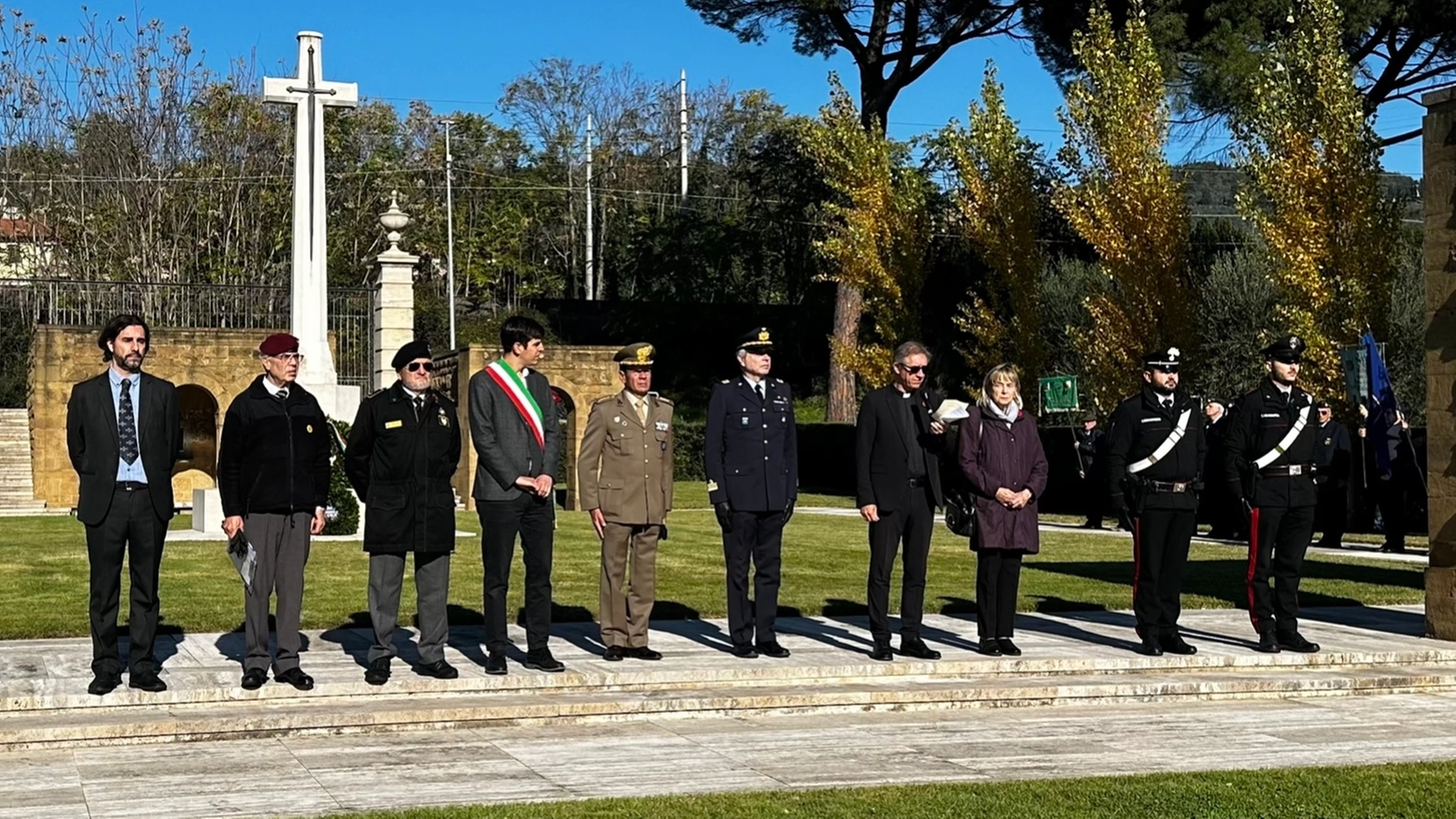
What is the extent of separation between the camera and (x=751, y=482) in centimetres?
1116

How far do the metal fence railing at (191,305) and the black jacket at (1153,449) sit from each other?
943 inches

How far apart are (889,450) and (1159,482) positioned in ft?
5.96

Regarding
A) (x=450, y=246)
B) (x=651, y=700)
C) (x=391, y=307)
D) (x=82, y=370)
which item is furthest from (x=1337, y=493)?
(x=450, y=246)

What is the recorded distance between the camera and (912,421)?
11289 millimetres

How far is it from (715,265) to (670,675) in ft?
163

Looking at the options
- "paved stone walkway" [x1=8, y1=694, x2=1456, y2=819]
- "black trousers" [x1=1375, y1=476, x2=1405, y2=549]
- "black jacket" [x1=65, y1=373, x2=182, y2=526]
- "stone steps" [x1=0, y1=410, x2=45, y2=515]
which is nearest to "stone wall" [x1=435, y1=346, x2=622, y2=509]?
"stone steps" [x1=0, y1=410, x2=45, y2=515]

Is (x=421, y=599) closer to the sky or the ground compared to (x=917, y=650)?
closer to the sky

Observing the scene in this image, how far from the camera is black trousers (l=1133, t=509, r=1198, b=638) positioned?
11.6 m

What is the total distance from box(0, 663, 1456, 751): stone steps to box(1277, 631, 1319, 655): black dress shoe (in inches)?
11.2

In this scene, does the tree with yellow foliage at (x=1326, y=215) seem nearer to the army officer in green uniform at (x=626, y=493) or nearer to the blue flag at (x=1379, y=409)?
the blue flag at (x=1379, y=409)

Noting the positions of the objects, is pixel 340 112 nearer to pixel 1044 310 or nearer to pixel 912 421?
pixel 1044 310

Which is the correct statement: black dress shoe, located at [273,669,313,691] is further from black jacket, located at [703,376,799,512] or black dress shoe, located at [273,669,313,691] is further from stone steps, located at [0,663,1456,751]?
black jacket, located at [703,376,799,512]

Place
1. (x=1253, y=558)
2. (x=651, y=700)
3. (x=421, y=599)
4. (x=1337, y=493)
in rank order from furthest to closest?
(x=1337, y=493) → (x=1253, y=558) → (x=421, y=599) → (x=651, y=700)

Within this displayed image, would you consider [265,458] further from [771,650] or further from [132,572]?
[771,650]
